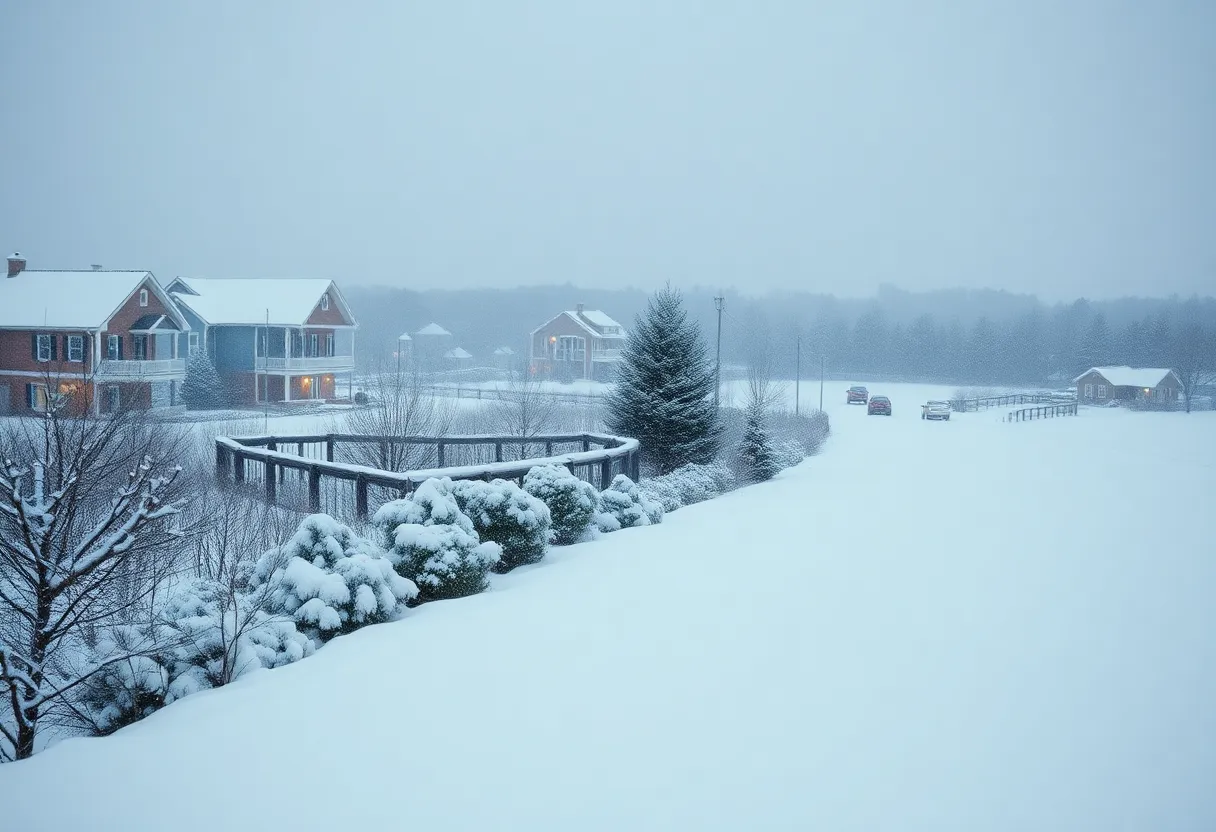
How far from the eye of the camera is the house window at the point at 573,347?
75.1 meters

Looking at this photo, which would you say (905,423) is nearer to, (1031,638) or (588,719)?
(1031,638)

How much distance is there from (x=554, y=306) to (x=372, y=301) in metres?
29.8

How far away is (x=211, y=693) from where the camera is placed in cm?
611

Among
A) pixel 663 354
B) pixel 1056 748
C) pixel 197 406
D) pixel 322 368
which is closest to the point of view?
pixel 1056 748

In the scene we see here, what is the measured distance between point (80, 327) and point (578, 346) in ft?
140

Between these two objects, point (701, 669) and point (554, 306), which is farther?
point (554, 306)

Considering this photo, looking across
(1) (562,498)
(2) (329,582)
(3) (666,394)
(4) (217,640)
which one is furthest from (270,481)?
(3) (666,394)

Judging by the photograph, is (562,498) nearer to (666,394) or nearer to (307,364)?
(666,394)

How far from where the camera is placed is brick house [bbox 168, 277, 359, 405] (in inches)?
1874

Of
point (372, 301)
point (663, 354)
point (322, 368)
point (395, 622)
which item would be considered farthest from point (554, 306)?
point (395, 622)

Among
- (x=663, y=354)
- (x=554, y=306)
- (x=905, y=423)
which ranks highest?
(x=554, y=306)

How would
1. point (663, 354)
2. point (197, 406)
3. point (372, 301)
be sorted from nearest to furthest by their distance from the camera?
1. point (663, 354)
2. point (197, 406)
3. point (372, 301)

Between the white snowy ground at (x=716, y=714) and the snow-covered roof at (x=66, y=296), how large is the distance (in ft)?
120

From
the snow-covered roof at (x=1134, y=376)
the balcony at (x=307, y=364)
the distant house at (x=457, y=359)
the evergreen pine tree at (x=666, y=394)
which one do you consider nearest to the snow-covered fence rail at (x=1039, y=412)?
the snow-covered roof at (x=1134, y=376)
